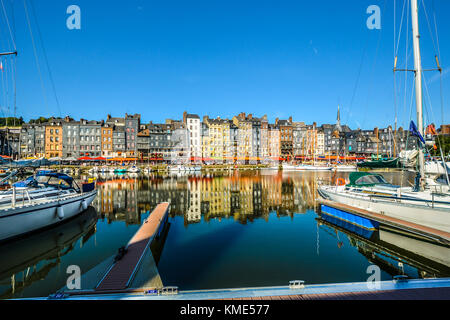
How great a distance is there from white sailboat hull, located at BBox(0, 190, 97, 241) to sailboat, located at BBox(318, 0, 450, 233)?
19760 mm

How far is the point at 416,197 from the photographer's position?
13609mm

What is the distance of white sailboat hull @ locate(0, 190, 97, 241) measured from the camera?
11913 millimetres

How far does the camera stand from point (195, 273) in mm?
9188

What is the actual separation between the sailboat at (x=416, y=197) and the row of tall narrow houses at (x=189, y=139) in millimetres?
66610

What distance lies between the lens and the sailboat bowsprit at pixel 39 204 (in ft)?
40.1

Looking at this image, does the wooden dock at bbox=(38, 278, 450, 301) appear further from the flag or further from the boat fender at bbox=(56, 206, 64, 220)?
the boat fender at bbox=(56, 206, 64, 220)

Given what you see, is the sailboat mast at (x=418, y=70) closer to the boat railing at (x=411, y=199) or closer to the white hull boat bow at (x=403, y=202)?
the white hull boat bow at (x=403, y=202)

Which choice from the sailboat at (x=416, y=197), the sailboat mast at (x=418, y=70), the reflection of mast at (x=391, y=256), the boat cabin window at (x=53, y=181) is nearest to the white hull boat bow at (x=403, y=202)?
the sailboat at (x=416, y=197)

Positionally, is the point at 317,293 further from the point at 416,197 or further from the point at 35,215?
the point at 35,215

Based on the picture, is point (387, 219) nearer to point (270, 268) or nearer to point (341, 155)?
point (270, 268)
